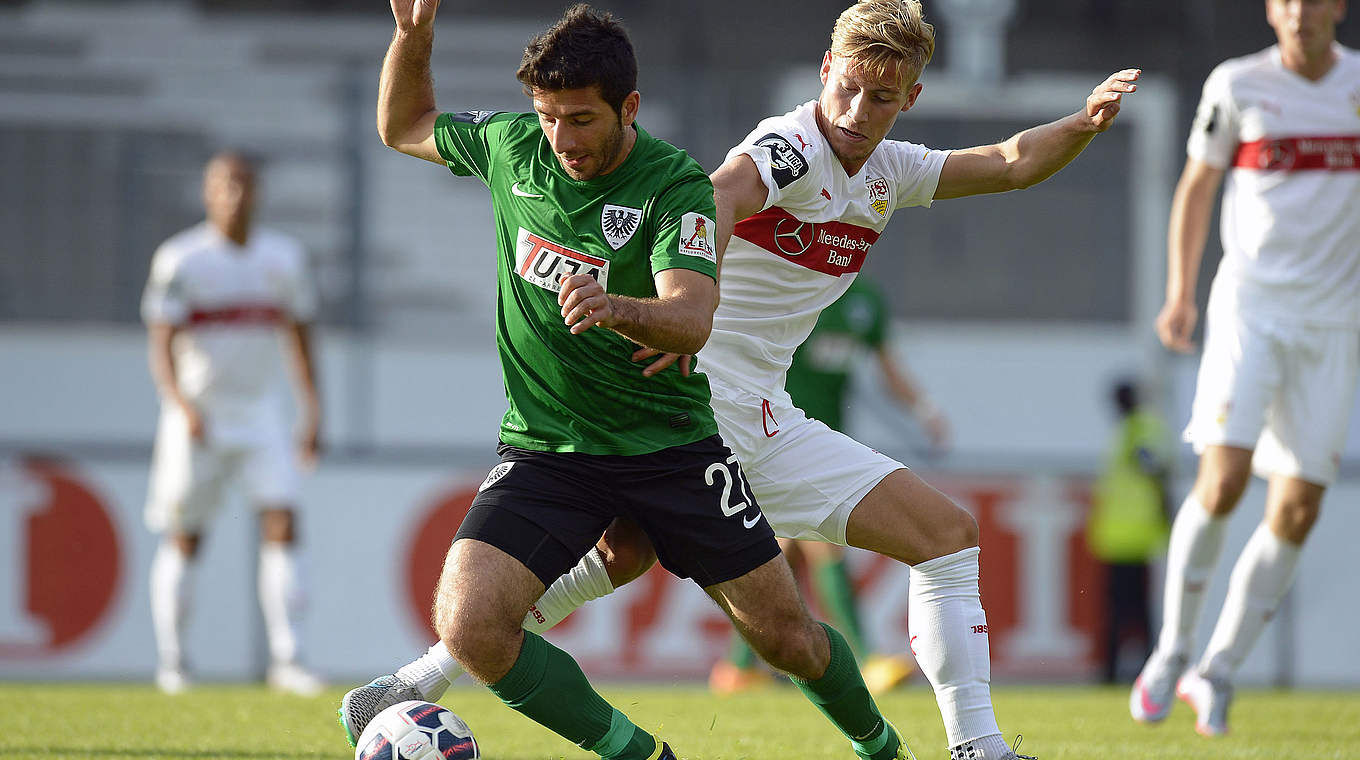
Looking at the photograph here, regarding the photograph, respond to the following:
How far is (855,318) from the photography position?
8.16m

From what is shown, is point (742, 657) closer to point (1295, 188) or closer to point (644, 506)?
point (1295, 188)

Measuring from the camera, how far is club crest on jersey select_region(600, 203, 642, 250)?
3791mm

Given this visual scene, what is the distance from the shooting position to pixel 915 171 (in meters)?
4.38

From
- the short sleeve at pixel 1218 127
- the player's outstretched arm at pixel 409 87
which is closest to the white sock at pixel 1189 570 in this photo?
the short sleeve at pixel 1218 127

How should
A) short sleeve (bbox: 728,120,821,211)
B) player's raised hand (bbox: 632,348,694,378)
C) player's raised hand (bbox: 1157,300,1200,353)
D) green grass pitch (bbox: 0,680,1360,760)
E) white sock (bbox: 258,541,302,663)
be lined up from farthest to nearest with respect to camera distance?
white sock (bbox: 258,541,302,663), player's raised hand (bbox: 1157,300,1200,353), green grass pitch (bbox: 0,680,1360,760), short sleeve (bbox: 728,120,821,211), player's raised hand (bbox: 632,348,694,378)

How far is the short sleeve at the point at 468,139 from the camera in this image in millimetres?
4078

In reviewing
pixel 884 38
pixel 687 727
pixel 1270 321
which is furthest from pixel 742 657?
pixel 884 38

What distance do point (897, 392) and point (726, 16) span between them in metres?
7.26

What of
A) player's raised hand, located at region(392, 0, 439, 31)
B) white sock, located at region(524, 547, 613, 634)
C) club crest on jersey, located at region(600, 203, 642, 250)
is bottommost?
white sock, located at region(524, 547, 613, 634)

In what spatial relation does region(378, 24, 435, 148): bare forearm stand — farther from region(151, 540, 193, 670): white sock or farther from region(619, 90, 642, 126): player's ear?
region(151, 540, 193, 670): white sock

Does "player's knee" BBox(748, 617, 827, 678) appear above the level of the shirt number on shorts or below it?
below

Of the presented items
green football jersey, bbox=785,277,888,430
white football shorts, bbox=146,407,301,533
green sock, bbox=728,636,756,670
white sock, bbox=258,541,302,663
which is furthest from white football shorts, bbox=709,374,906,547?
white football shorts, bbox=146,407,301,533

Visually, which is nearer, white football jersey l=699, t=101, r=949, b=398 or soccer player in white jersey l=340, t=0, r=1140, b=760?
soccer player in white jersey l=340, t=0, r=1140, b=760

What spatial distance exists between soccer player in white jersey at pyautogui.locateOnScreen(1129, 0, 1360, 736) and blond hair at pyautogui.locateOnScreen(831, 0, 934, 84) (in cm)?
197
